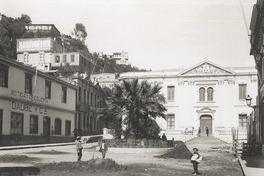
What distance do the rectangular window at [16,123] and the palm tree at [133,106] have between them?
22.9ft

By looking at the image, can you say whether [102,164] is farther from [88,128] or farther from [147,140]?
[88,128]

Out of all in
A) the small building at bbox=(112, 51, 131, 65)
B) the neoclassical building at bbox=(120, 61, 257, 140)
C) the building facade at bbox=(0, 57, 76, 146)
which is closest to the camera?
the building facade at bbox=(0, 57, 76, 146)

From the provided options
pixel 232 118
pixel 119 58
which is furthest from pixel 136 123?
pixel 119 58

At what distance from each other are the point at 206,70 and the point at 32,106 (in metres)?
32.2

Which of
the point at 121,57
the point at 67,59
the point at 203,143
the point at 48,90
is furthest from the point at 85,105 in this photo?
the point at 121,57

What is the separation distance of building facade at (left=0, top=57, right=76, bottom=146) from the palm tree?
697 cm

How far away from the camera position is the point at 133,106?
25.4 meters

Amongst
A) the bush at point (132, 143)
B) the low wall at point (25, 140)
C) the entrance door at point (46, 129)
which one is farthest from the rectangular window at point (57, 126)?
the bush at point (132, 143)

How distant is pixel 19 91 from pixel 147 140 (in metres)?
11.0

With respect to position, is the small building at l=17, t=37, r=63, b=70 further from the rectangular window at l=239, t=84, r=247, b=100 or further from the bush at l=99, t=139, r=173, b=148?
the bush at l=99, t=139, r=173, b=148

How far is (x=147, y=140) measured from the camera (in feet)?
82.2

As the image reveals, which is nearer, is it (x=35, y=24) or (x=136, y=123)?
(x=136, y=123)

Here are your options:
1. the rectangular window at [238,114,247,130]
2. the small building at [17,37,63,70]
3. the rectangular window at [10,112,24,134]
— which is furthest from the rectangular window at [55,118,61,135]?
the small building at [17,37,63,70]

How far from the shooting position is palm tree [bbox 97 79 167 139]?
25.5 m
